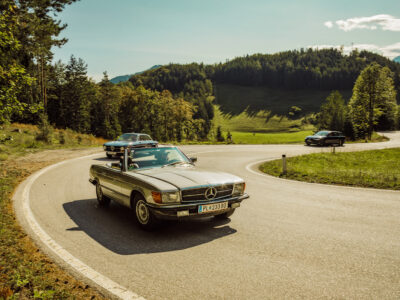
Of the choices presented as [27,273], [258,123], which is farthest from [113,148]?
[258,123]

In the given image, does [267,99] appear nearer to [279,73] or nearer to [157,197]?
[279,73]

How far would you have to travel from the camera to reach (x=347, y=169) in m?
15.6

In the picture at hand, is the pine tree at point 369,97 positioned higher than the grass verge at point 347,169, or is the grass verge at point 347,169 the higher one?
the pine tree at point 369,97

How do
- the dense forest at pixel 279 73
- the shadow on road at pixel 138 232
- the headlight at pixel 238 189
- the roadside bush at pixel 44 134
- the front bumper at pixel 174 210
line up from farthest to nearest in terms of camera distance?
the dense forest at pixel 279 73, the roadside bush at pixel 44 134, the headlight at pixel 238 189, the front bumper at pixel 174 210, the shadow on road at pixel 138 232

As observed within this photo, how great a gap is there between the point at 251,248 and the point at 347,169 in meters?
12.9

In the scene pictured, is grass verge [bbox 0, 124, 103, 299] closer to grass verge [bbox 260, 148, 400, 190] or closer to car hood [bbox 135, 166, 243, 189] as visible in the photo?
car hood [bbox 135, 166, 243, 189]

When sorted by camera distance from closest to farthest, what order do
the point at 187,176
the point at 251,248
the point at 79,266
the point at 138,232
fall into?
the point at 79,266
the point at 251,248
the point at 138,232
the point at 187,176

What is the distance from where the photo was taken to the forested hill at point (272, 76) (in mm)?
154125

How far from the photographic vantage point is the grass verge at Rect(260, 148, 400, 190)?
36.0 ft

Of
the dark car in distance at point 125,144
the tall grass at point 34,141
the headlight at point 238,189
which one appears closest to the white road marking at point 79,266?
the headlight at point 238,189

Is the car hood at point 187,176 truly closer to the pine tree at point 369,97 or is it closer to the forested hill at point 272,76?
the pine tree at point 369,97

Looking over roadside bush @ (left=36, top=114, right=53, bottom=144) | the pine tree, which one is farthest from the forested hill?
roadside bush @ (left=36, top=114, right=53, bottom=144)

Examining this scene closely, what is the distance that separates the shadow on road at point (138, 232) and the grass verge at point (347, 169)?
7.06 m

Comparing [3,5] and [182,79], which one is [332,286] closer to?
[3,5]
